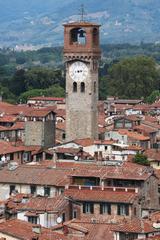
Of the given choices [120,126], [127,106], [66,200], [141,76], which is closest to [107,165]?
[66,200]

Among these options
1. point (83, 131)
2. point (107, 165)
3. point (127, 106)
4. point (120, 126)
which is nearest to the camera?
point (107, 165)

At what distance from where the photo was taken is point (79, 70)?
56.7 m

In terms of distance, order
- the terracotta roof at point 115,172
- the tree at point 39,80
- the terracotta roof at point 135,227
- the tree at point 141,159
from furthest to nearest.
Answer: the tree at point 39,80 < the tree at point 141,159 < the terracotta roof at point 115,172 < the terracotta roof at point 135,227

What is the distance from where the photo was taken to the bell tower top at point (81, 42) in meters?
56.6

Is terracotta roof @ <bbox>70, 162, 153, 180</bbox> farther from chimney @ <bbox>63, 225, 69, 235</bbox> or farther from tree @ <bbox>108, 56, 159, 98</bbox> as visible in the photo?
tree @ <bbox>108, 56, 159, 98</bbox>

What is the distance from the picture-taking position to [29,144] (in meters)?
55.0

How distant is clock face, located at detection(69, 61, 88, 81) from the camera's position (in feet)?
186

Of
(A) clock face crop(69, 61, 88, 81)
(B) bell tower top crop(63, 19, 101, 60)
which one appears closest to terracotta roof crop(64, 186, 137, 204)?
(A) clock face crop(69, 61, 88, 81)

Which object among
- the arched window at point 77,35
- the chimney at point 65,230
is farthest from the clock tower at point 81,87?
the chimney at point 65,230

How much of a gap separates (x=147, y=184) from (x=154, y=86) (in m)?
71.7

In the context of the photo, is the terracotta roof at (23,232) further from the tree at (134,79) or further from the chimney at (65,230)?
the tree at (134,79)

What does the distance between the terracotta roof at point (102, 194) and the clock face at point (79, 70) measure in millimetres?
20917

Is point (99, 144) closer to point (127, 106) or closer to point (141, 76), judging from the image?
point (127, 106)

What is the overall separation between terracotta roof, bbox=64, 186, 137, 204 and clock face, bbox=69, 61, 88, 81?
2092 cm
